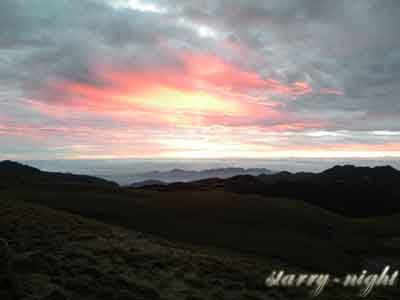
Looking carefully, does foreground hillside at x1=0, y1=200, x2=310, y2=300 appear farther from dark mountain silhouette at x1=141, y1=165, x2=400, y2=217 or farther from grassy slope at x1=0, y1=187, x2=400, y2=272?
dark mountain silhouette at x1=141, y1=165, x2=400, y2=217

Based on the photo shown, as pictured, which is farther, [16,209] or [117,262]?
[16,209]

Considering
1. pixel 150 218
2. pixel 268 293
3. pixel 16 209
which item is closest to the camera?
pixel 268 293

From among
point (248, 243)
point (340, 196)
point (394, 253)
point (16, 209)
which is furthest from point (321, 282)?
point (340, 196)

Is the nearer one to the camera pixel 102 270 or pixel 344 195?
pixel 102 270

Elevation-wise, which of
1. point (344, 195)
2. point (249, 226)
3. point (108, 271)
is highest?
point (108, 271)

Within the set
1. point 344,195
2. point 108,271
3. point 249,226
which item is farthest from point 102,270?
point 344,195

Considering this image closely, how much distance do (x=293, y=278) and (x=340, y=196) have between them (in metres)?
101

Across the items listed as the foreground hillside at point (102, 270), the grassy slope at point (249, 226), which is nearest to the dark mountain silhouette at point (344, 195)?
the grassy slope at point (249, 226)

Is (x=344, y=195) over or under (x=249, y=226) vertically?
under

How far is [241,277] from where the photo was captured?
17375 mm

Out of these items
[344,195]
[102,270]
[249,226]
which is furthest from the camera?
[344,195]

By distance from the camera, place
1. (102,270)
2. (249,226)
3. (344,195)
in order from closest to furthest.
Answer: (102,270)
(249,226)
(344,195)

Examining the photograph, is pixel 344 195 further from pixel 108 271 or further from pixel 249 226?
pixel 108 271

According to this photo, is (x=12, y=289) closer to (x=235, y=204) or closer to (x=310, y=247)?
(x=310, y=247)
